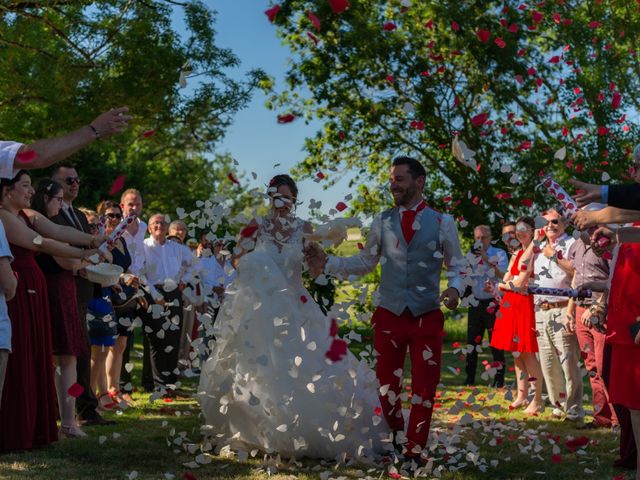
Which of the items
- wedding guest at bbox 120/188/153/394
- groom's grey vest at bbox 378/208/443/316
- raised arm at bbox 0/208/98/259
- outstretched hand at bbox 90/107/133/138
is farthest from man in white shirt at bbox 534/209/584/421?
outstretched hand at bbox 90/107/133/138

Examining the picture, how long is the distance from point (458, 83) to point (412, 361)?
14135mm

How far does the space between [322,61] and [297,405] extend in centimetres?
1442

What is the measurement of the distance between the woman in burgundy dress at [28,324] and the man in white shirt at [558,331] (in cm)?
477

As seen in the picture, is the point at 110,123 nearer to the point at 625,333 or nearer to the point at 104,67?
the point at 625,333

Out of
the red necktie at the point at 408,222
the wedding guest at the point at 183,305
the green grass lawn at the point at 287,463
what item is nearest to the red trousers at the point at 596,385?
the green grass lawn at the point at 287,463

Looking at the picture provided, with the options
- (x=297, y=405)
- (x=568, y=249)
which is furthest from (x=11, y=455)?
(x=568, y=249)

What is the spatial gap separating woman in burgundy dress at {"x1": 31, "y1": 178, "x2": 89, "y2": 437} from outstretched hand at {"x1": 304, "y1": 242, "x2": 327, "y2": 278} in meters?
1.94

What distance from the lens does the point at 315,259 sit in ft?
20.5

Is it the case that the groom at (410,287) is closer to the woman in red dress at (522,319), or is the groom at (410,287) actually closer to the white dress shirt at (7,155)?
the white dress shirt at (7,155)

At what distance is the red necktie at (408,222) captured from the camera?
6211mm

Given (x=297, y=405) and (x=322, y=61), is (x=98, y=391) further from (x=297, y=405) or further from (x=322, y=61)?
(x=322, y=61)

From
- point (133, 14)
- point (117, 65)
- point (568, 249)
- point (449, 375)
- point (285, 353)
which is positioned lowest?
point (449, 375)

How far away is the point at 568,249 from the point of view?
855cm

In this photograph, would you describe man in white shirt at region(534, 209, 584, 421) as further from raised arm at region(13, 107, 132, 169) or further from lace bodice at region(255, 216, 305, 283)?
raised arm at region(13, 107, 132, 169)
